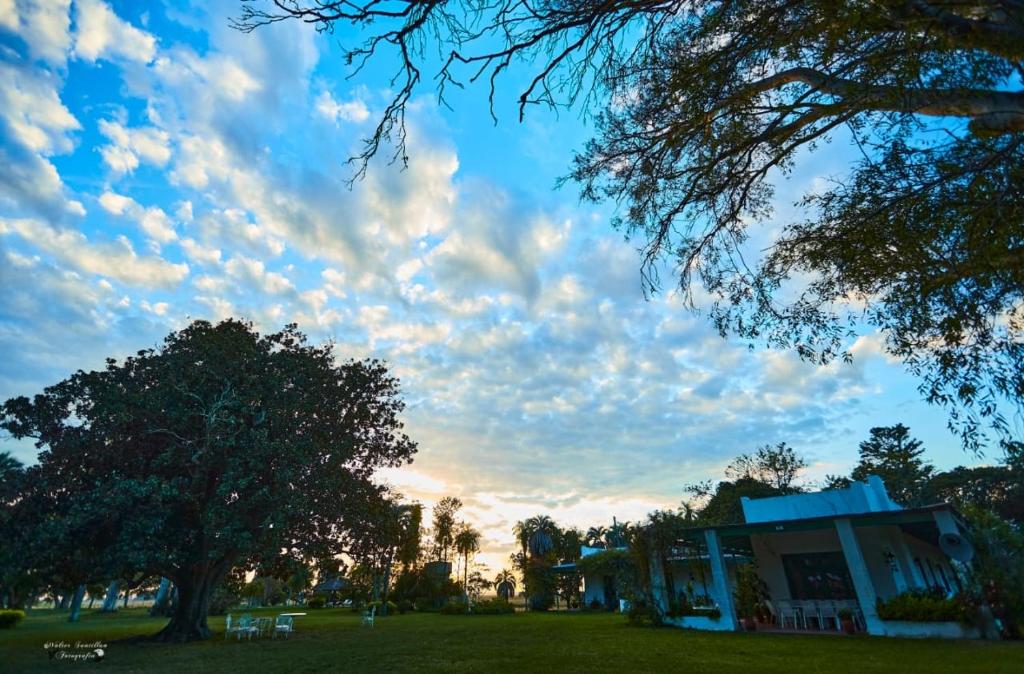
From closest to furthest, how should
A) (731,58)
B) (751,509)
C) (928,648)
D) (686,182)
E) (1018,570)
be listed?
(731,58) → (686,182) → (928,648) → (1018,570) → (751,509)

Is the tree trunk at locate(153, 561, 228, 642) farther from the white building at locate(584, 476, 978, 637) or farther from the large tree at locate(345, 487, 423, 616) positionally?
the white building at locate(584, 476, 978, 637)

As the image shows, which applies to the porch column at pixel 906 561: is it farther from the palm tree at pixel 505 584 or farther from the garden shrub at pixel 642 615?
the palm tree at pixel 505 584

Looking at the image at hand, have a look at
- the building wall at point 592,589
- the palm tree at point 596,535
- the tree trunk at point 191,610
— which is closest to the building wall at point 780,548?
the building wall at point 592,589

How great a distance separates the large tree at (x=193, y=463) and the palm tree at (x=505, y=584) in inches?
1094

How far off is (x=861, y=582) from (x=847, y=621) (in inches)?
Answer: 63.0

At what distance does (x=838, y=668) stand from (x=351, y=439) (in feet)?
55.6

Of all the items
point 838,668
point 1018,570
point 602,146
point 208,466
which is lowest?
point 838,668

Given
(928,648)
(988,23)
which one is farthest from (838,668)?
(988,23)

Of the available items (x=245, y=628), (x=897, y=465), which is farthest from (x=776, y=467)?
(x=245, y=628)

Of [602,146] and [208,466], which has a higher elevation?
[602,146]

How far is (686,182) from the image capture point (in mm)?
7188

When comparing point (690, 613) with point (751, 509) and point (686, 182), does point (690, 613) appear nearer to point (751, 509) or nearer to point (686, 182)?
point (751, 509)

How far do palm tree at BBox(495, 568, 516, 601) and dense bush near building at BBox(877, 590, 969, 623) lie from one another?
112ft

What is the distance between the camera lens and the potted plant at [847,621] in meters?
14.0
